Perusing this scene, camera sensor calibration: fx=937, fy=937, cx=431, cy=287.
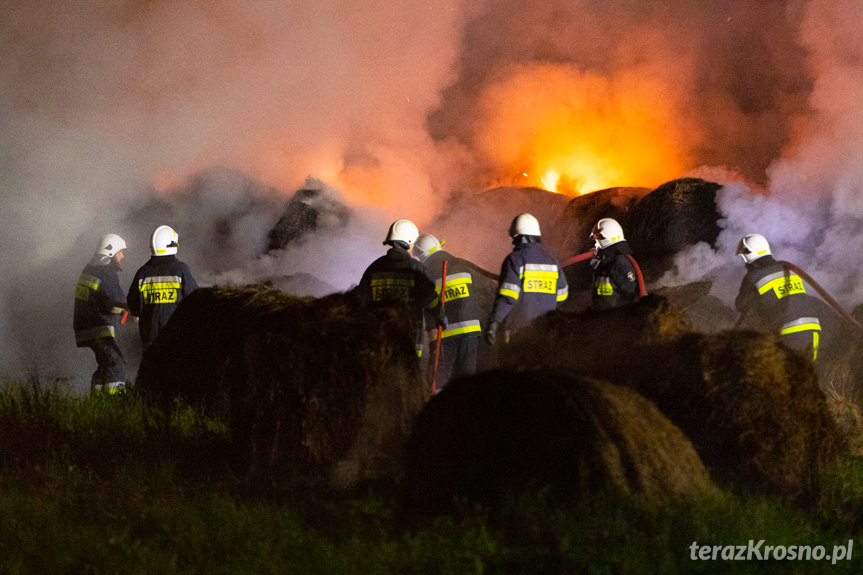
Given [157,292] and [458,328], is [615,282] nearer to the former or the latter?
[458,328]

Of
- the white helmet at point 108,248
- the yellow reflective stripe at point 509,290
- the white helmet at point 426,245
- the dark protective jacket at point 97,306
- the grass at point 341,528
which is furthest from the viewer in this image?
the white helmet at point 108,248

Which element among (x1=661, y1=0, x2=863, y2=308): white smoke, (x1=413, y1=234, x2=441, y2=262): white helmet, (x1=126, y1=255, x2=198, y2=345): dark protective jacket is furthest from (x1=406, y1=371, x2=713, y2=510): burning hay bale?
(x1=661, y1=0, x2=863, y2=308): white smoke

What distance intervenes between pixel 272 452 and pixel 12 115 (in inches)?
611

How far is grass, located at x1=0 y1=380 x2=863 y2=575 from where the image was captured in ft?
14.7

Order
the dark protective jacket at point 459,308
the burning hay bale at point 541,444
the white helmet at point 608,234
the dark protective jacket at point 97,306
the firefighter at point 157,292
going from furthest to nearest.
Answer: the dark protective jacket at point 97,306, the white helmet at point 608,234, the firefighter at point 157,292, the dark protective jacket at point 459,308, the burning hay bale at point 541,444

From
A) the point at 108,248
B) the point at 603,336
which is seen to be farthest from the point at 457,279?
the point at 108,248

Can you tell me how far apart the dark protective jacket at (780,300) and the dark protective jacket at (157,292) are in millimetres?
5561

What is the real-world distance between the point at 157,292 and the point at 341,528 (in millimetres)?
5311

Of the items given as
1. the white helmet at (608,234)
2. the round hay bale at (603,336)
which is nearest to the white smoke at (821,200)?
the white helmet at (608,234)

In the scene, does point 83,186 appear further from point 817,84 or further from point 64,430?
point 817,84

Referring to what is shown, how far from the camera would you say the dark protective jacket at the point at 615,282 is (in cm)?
945

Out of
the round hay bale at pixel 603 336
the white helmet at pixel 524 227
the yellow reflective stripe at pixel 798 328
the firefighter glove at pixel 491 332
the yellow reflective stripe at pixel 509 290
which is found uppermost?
the white helmet at pixel 524 227

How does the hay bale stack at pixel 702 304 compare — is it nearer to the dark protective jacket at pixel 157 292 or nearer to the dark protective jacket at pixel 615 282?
the dark protective jacket at pixel 615 282

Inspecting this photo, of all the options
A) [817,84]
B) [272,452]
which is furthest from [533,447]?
[817,84]
